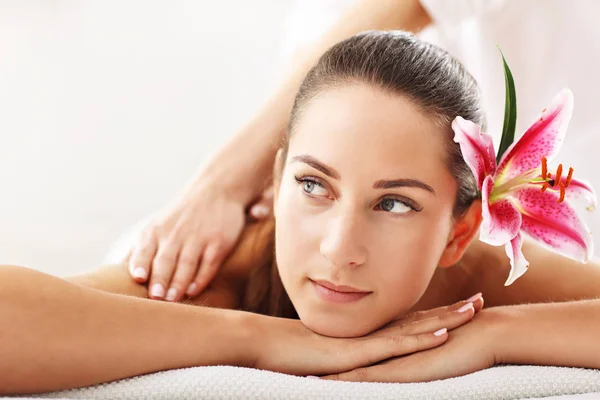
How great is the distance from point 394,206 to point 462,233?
0.66 feet

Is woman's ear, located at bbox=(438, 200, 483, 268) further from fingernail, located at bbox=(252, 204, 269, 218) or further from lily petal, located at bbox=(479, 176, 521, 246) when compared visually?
fingernail, located at bbox=(252, 204, 269, 218)

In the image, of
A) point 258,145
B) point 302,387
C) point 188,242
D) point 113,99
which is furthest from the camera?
point 113,99

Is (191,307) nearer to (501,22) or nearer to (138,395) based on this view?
(138,395)

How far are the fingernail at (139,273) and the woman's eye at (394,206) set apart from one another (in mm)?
435

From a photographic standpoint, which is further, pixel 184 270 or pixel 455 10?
pixel 455 10

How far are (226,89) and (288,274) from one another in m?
1.68

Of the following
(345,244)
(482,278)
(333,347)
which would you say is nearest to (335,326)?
(333,347)

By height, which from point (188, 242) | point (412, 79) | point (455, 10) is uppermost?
point (455, 10)

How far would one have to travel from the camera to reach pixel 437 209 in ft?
3.83

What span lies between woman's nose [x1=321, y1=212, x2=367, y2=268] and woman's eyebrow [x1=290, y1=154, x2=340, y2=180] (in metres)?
0.06

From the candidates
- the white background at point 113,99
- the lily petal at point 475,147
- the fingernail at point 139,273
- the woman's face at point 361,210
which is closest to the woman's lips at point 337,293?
the woman's face at point 361,210

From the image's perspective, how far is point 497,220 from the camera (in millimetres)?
1113

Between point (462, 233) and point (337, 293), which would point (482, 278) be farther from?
point (337, 293)

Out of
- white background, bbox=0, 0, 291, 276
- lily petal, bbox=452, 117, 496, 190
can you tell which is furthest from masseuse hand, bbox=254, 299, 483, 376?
white background, bbox=0, 0, 291, 276
